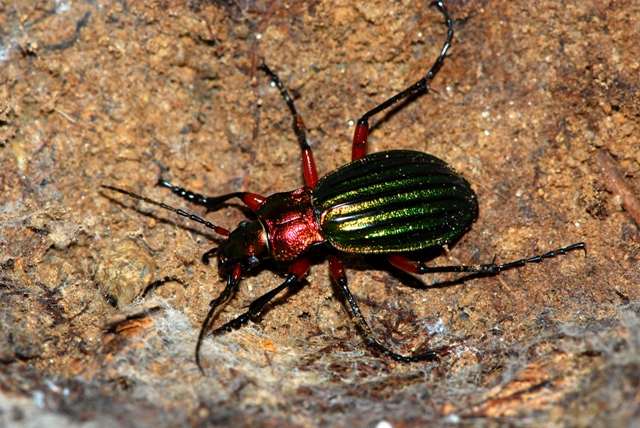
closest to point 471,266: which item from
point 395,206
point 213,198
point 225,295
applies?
point 395,206

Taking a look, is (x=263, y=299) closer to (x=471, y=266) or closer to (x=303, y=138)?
(x=303, y=138)

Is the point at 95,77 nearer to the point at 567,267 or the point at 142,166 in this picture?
the point at 142,166

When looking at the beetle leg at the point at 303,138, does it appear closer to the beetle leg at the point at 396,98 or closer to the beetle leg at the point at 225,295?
the beetle leg at the point at 396,98

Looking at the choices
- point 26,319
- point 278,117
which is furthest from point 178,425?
point 278,117

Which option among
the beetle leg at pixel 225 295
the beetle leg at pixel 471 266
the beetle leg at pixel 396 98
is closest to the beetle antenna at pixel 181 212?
the beetle leg at pixel 225 295

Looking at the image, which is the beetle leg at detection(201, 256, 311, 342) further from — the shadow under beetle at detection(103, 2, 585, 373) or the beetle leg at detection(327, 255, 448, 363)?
the beetle leg at detection(327, 255, 448, 363)

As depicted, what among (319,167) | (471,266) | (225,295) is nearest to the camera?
(225,295)
